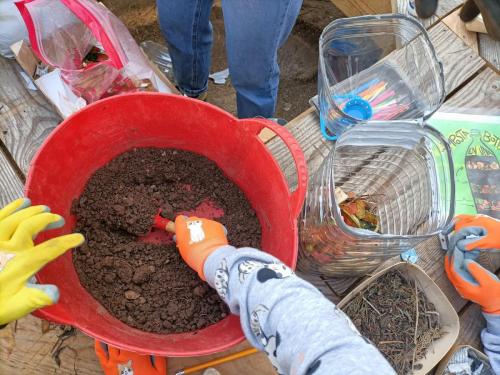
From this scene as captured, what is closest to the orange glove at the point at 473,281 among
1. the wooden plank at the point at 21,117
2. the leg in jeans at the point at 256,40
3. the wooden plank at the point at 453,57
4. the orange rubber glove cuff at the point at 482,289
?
the orange rubber glove cuff at the point at 482,289

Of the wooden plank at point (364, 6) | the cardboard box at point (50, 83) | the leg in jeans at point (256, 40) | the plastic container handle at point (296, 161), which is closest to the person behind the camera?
the plastic container handle at point (296, 161)

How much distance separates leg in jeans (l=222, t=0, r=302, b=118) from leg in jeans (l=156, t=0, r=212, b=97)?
0.15 meters

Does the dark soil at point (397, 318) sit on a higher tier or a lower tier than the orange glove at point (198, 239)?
lower

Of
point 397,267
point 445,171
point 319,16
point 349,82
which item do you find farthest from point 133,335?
point 319,16

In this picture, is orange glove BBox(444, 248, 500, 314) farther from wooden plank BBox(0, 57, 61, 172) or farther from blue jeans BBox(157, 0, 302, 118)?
wooden plank BBox(0, 57, 61, 172)

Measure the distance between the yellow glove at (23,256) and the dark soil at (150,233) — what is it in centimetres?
19

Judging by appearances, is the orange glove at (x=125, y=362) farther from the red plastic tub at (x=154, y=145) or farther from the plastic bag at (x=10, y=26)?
the plastic bag at (x=10, y=26)

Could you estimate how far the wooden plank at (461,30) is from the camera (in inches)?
46.4

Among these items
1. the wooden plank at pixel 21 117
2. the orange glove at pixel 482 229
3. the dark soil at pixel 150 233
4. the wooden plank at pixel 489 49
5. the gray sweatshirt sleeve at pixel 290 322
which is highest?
the wooden plank at pixel 21 117

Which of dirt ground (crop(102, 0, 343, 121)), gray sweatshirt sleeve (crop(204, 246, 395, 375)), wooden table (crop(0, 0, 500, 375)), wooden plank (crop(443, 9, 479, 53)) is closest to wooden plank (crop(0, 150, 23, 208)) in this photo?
wooden table (crop(0, 0, 500, 375))

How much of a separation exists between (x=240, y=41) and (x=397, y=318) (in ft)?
2.17

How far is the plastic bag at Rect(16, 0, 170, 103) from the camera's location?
100 centimetres

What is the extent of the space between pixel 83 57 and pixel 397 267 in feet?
3.05

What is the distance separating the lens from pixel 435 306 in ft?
2.79
